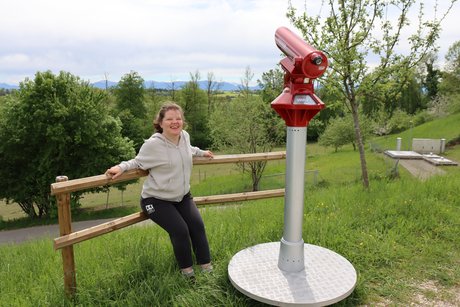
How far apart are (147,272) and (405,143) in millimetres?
35621

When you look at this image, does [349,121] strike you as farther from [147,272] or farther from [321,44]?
[147,272]

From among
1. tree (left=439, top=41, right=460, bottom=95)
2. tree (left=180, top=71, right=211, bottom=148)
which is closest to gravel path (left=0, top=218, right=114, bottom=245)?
tree (left=180, top=71, right=211, bottom=148)

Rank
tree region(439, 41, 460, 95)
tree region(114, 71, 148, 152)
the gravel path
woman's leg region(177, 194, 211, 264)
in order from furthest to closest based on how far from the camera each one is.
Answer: tree region(114, 71, 148, 152)
tree region(439, 41, 460, 95)
the gravel path
woman's leg region(177, 194, 211, 264)

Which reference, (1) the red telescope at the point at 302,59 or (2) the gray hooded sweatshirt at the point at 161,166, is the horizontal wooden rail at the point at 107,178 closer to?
(2) the gray hooded sweatshirt at the point at 161,166

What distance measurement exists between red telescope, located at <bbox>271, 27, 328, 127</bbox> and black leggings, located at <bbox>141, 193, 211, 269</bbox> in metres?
1.17

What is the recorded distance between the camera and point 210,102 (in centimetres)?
5216

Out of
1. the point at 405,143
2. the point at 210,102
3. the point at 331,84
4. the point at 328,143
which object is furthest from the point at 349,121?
the point at 331,84

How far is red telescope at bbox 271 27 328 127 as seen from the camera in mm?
2553

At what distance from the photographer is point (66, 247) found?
2916 mm

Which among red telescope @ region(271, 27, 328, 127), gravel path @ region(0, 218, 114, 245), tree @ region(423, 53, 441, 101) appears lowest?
gravel path @ region(0, 218, 114, 245)

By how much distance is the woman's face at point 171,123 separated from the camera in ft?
10.1

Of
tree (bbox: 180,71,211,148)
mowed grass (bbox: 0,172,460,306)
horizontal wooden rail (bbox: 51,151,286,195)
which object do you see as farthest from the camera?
tree (bbox: 180,71,211,148)

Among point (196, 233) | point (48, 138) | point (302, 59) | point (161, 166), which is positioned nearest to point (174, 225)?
point (196, 233)

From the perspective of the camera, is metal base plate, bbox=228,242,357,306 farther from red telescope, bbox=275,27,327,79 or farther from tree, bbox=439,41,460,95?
tree, bbox=439,41,460,95
